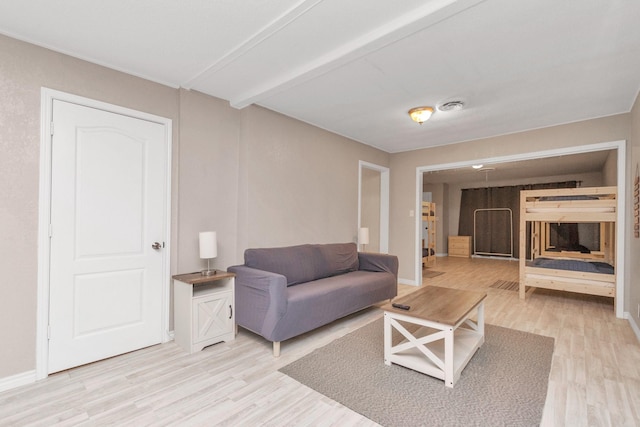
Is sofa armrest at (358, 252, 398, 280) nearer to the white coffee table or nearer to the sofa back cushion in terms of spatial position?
the sofa back cushion

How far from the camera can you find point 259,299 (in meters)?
2.74

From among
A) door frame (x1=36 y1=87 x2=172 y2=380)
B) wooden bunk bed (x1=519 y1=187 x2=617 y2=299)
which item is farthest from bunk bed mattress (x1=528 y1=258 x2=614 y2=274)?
door frame (x1=36 y1=87 x2=172 y2=380)

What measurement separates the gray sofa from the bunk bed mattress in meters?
2.40

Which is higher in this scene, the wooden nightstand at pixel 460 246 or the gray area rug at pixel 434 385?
the wooden nightstand at pixel 460 246

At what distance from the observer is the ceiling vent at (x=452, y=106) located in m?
3.29

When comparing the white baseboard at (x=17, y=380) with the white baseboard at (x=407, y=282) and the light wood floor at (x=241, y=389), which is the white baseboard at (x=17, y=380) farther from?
the white baseboard at (x=407, y=282)

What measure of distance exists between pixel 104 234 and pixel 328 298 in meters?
2.05

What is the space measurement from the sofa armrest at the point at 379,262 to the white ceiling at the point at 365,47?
194cm

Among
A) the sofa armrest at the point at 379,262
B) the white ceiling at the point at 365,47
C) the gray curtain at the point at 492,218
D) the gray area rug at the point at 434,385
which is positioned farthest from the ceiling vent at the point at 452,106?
the gray curtain at the point at 492,218

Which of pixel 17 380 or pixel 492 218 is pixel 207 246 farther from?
pixel 492 218

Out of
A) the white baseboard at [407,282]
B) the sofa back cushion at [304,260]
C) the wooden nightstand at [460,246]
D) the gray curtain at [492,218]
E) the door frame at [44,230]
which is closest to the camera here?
the door frame at [44,230]

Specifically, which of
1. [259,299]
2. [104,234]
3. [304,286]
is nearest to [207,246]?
[259,299]

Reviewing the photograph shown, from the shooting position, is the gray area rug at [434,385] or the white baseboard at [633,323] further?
the white baseboard at [633,323]

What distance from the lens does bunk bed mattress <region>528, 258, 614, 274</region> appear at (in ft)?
13.2
